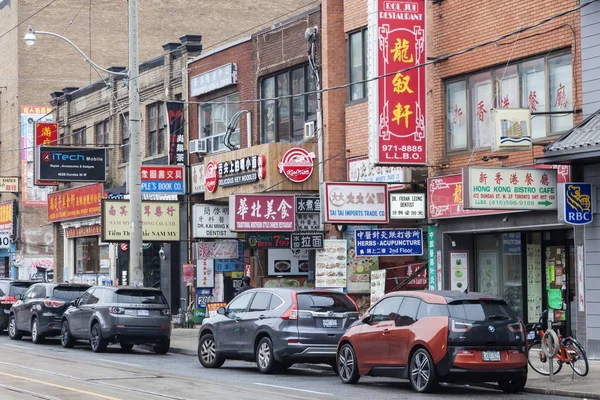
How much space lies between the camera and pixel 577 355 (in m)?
18.7

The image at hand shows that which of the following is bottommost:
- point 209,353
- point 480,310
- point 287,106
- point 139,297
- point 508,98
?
point 209,353

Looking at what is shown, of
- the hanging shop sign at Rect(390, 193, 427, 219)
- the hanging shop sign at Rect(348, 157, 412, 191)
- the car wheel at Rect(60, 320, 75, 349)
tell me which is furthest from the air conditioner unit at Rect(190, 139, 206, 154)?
the hanging shop sign at Rect(390, 193, 427, 219)

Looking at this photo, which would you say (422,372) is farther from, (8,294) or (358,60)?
(8,294)

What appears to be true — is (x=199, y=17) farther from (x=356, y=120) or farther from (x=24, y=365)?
(x=24, y=365)

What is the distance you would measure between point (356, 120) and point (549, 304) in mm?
7800

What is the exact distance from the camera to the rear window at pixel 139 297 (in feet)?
86.9

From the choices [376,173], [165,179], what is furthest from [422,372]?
[165,179]

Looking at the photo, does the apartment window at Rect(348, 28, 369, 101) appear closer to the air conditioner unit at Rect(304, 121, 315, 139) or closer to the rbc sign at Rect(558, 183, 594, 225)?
the air conditioner unit at Rect(304, 121, 315, 139)

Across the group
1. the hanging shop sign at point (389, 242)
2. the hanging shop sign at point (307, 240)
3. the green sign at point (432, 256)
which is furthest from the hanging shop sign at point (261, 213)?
the green sign at point (432, 256)

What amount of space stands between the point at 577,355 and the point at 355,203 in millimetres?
8906

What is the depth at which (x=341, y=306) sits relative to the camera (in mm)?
20844

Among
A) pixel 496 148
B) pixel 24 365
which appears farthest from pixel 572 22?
pixel 24 365

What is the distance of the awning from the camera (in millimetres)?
20359

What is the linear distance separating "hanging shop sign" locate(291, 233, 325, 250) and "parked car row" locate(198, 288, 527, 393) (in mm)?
8317
